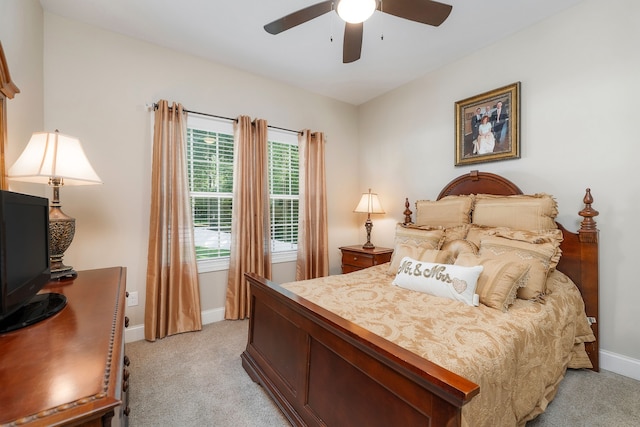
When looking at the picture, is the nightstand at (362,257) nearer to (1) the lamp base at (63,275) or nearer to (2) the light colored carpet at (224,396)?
(2) the light colored carpet at (224,396)

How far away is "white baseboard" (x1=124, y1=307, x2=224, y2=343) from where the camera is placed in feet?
8.48

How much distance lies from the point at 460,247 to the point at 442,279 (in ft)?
1.68

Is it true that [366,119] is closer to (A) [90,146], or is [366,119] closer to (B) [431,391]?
(A) [90,146]

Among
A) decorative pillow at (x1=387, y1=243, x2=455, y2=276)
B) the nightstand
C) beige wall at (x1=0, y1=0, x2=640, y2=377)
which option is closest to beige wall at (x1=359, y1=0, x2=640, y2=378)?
beige wall at (x1=0, y1=0, x2=640, y2=377)

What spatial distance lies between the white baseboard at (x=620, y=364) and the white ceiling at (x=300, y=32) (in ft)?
8.75

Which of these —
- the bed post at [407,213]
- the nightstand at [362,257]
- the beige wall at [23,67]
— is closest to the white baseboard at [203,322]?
the beige wall at [23,67]

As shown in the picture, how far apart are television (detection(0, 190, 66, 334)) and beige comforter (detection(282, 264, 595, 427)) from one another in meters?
1.25

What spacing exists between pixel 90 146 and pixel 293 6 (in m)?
2.05

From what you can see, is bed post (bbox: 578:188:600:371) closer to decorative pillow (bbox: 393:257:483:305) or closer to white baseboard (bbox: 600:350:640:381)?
white baseboard (bbox: 600:350:640:381)

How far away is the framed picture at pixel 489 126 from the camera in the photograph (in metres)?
2.53

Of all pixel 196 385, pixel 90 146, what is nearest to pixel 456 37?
pixel 90 146

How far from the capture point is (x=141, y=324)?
2646 millimetres

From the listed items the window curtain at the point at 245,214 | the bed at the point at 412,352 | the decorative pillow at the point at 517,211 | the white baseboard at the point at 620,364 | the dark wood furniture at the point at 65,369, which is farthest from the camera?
the window curtain at the point at 245,214

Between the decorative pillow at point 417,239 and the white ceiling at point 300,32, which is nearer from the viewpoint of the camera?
the white ceiling at point 300,32
